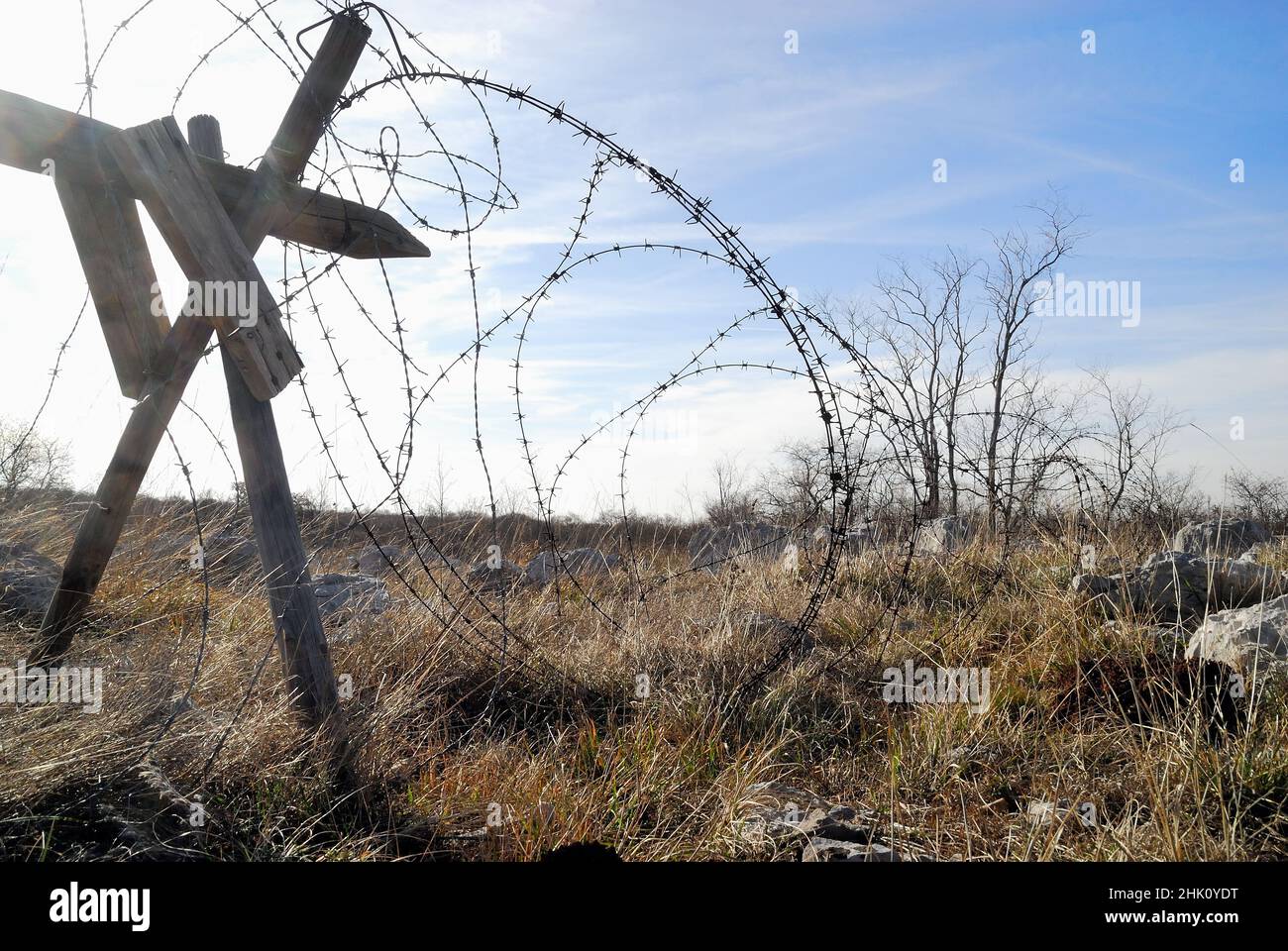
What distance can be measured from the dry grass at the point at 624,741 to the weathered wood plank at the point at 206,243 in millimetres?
1090

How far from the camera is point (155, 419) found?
2.98m

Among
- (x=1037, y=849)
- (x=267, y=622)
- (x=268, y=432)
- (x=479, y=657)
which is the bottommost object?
(x=1037, y=849)

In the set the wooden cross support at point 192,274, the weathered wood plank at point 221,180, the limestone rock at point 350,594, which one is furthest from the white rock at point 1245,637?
the limestone rock at point 350,594

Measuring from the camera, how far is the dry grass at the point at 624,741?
255 cm

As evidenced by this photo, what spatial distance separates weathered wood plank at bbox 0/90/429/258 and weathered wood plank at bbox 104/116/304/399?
0.08 m

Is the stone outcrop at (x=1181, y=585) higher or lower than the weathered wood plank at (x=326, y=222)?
lower

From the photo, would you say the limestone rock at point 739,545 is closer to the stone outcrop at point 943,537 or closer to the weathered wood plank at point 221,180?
the stone outcrop at point 943,537

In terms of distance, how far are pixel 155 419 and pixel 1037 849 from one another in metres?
3.25

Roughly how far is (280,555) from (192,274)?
1.01 meters

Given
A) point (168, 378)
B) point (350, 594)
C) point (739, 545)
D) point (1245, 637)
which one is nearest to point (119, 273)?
point (168, 378)

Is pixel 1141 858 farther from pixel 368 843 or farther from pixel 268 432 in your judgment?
pixel 268 432
